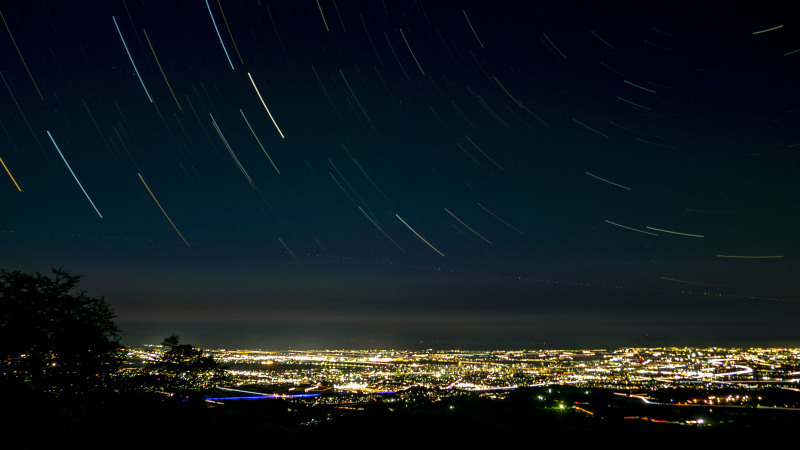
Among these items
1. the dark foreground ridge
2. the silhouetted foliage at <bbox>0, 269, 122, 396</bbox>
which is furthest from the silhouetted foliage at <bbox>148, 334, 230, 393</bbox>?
the silhouetted foliage at <bbox>0, 269, 122, 396</bbox>

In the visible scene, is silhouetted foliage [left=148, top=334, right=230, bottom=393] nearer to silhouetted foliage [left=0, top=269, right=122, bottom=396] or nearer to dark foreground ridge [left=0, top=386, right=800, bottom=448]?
dark foreground ridge [left=0, top=386, right=800, bottom=448]

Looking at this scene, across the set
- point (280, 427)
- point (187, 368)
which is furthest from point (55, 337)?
point (187, 368)

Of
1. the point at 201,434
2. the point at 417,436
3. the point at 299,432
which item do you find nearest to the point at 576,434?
the point at 417,436

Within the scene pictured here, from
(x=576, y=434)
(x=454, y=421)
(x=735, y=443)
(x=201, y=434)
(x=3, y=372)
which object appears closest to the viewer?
(x=3, y=372)

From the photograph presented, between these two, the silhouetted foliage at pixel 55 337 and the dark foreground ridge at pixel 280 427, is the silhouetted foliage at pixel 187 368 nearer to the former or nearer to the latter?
the dark foreground ridge at pixel 280 427

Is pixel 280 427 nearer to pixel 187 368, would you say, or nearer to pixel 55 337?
pixel 55 337

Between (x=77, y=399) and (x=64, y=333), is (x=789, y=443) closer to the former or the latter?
(x=77, y=399)
